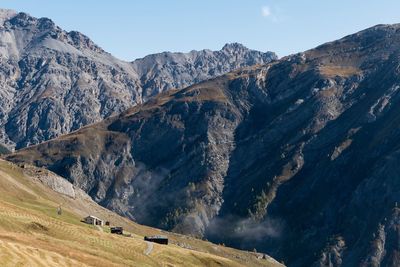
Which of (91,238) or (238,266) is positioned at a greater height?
(91,238)

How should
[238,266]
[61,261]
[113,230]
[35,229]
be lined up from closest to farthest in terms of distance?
[61,261] < [35,229] < [238,266] < [113,230]

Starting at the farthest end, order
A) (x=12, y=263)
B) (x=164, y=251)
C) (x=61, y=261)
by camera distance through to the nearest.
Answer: (x=164, y=251)
(x=61, y=261)
(x=12, y=263)

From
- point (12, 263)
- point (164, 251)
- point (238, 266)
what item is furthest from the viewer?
point (238, 266)

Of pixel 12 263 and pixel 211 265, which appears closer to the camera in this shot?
pixel 12 263

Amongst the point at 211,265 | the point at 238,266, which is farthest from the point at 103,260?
the point at 238,266

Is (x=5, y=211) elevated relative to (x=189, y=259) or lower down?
elevated

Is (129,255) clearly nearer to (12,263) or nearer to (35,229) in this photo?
(35,229)

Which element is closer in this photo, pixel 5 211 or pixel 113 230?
pixel 5 211

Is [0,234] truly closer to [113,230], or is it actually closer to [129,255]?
[129,255]

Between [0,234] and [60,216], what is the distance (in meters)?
82.6

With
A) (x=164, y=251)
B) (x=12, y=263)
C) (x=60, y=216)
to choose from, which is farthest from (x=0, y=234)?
(x=60, y=216)

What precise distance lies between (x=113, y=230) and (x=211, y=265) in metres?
43.7

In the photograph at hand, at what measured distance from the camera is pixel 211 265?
16825 centimetres

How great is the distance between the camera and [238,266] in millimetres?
183500
